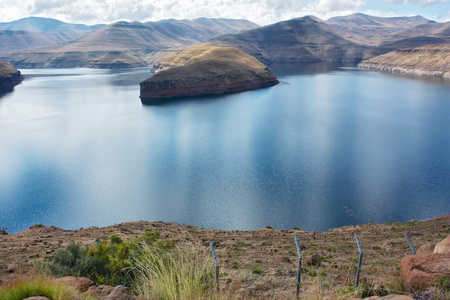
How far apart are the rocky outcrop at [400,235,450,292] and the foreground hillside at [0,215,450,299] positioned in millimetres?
296

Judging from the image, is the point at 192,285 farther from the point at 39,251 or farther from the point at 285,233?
the point at 285,233

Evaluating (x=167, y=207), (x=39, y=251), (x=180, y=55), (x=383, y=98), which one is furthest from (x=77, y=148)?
(x=180, y=55)

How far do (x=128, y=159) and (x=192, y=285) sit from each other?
106ft

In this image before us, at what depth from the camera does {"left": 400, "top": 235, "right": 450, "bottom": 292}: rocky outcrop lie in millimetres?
6371

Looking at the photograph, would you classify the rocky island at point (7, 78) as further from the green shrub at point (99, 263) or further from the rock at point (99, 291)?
the rock at point (99, 291)

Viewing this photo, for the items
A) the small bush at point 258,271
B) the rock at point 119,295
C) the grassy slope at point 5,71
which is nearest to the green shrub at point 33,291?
the rock at point 119,295

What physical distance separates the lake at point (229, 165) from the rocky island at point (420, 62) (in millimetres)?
59132

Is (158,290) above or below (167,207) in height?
above

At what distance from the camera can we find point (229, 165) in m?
32.8

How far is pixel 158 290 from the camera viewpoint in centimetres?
580

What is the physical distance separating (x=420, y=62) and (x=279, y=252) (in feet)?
465

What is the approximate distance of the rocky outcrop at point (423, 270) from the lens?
6.37 metres

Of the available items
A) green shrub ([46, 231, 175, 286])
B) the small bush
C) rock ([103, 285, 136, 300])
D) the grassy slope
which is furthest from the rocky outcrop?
the grassy slope

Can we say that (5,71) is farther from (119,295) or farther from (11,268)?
(119,295)
